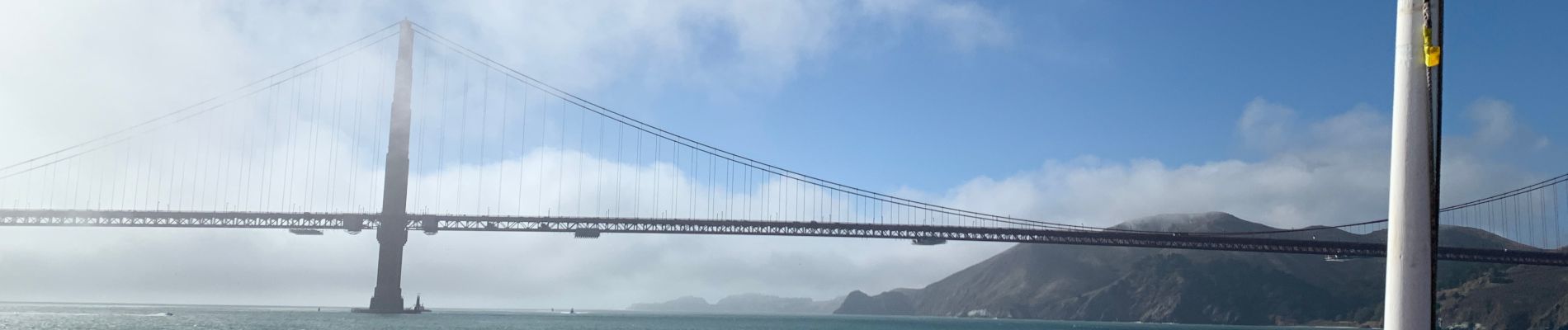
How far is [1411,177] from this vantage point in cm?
799

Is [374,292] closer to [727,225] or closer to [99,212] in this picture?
[99,212]

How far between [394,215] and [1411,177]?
97.8 metres

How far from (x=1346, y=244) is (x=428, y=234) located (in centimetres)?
8236

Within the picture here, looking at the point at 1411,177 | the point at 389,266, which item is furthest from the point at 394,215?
the point at 1411,177

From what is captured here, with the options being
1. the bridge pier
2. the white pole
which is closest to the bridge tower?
the bridge pier

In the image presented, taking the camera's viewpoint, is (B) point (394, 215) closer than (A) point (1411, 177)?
No

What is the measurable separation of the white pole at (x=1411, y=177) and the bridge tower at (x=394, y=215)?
97.5 m

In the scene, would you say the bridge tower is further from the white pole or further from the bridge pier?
the white pole

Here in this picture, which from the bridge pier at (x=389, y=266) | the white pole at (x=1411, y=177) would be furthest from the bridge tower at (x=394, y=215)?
the white pole at (x=1411, y=177)

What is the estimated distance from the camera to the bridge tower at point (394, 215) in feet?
326

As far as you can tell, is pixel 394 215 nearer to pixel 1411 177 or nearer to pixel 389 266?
pixel 389 266

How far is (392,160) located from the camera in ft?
334

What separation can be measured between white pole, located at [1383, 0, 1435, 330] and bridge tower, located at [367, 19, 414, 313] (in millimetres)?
97455

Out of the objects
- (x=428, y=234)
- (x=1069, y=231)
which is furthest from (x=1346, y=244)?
(x=428, y=234)
